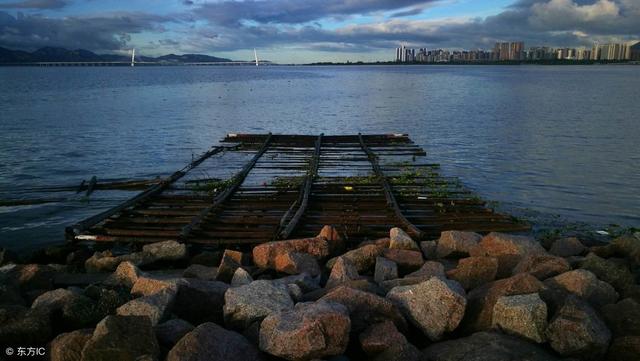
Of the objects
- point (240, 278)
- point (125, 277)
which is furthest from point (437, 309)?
point (125, 277)

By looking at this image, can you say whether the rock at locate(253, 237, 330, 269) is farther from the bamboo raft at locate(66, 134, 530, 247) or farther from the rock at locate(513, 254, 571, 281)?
the rock at locate(513, 254, 571, 281)

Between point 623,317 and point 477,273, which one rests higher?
point 623,317

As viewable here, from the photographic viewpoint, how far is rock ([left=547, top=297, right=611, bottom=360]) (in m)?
5.43

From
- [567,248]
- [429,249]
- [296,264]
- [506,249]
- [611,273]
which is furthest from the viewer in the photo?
[567,248]

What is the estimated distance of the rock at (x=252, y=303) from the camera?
19.7 ft

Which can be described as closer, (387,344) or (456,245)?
(387,344)

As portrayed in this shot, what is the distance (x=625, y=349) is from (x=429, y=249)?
4.56 m

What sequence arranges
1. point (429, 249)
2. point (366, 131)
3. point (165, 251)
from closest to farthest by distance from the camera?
point (165, 251) < point (429, 249) < point (366, 131)

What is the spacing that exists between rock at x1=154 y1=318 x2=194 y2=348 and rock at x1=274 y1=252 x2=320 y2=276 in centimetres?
266

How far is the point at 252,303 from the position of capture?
6.08 metres

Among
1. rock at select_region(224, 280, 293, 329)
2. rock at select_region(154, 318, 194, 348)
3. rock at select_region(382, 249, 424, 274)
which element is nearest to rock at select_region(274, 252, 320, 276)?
rock at select_region(382, 249, 424, 274)

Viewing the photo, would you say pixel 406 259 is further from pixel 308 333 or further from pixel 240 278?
pixel 308 333

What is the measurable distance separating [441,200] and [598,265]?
6759 mm

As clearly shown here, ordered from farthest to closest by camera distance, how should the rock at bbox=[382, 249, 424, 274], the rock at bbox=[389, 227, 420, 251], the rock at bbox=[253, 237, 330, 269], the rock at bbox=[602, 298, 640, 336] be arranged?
the rock at bbox=[389, 227, 420, 251] < the rock at bbox=[253, 237, 330, 269] < the rock at bbox=[382, 249, 424, 274] < the rock at bbox=[602, 298, 640, 336]
